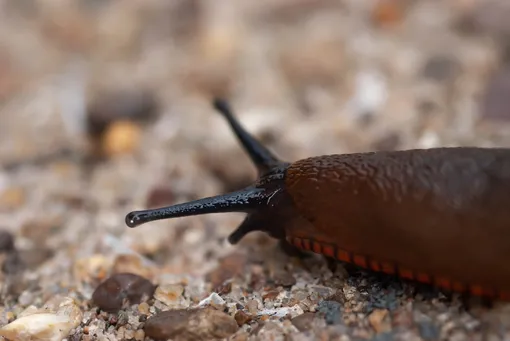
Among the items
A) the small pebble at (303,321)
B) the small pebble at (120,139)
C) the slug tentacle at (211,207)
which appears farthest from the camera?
the small pebble at (120,139)

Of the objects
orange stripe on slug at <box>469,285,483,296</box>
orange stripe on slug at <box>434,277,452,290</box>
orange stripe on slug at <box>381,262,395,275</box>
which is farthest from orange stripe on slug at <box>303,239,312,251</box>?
orange stripe on slug at <box>469,285,483,296</box>

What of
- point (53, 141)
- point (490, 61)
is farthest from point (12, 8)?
point (490, 61)

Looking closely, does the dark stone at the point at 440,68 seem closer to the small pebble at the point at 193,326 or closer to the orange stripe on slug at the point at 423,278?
the orange stripe on slug at the point at 423,278

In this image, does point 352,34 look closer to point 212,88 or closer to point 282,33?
point 282,33

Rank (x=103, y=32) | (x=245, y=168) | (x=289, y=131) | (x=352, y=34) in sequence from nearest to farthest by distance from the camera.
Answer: (x=245, y=168) < (x=289, y=131) < (x=352, y=34) < (x=103, y=32)

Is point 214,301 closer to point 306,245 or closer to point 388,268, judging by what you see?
point 306,245

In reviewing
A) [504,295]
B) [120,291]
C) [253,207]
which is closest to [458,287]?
[504,295]

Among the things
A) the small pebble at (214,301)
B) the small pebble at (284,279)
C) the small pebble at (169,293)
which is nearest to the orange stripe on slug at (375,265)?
the small pebble at (284,279)
